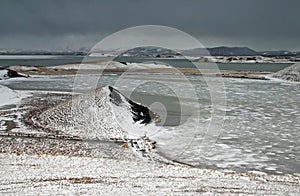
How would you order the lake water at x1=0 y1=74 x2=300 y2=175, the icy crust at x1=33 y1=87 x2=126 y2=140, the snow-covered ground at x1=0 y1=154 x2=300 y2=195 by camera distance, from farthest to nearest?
1. the icy crust at x1=33 y1=87 x2=126 y2=140
2. the lake water at x1=0 y1=74 x2=300 y2=175
3. the snow-covered ground at x1=0 y1=154 x2=300 y2=195

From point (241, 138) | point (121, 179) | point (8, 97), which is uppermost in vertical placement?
point (8, 97)

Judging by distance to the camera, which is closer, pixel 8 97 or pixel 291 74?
pixel 8 97

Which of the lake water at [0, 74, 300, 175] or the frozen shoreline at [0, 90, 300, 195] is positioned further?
the lake water at [0, 74, 300, 175]

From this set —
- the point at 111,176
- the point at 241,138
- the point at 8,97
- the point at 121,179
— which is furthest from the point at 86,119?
the point at 8,97

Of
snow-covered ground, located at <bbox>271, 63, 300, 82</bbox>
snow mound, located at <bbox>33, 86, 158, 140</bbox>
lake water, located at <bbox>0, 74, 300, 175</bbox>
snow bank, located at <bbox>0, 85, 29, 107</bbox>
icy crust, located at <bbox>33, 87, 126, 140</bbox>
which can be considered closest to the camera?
lake water, located at <bbox>0, 74, 300, 175</bbox>

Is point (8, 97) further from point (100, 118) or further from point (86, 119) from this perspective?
point (100, 118)

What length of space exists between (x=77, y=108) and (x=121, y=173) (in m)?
9.17

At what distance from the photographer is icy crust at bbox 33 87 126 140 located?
15.6 meters

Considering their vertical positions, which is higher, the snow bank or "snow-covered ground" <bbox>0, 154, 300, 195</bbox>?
the snow bank

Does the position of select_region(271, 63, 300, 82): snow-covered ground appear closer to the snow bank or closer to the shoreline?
the snow bank

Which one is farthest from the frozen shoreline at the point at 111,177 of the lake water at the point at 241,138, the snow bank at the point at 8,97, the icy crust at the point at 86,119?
the snow bank at the point at 8,97

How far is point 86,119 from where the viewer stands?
17.0m

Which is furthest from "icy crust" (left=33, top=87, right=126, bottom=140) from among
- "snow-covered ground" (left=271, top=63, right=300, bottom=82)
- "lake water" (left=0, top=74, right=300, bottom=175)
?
"snow-covered ground" (left=271, top=63, right=300, bottom=82)

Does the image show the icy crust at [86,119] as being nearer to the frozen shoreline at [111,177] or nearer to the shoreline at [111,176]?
the shoreline at [111,176]
